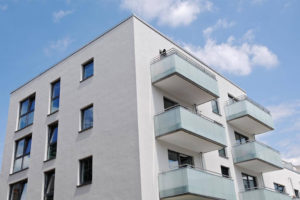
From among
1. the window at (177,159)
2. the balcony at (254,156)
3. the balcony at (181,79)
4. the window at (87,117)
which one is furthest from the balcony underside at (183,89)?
the balcony at (254,156)

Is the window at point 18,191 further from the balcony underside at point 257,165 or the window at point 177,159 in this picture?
the balcony underside at point 257,165

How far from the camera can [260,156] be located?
20484 mm

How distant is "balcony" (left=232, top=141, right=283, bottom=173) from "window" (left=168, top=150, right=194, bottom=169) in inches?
179

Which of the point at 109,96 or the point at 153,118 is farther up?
the point at 109,96

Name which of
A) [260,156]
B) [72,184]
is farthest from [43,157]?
[260,156]

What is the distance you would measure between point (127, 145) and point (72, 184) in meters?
3.66

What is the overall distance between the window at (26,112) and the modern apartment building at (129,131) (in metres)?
0.08

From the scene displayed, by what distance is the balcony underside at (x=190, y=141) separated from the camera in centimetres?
1562

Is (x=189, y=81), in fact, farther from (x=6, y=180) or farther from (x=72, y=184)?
(x=6, y=180)

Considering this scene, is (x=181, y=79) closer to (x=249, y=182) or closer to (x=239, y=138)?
(x=239, y=138)

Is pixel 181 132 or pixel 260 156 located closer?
pixel 181 132

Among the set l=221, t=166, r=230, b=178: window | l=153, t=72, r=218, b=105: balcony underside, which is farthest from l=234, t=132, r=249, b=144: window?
l=153, t=72, r=218, b=105: balcony underside

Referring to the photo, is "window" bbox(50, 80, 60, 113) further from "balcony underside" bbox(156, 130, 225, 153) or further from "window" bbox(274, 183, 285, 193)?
"window" bbox(274, 183, 285, 193)

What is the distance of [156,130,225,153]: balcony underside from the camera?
15.6m
